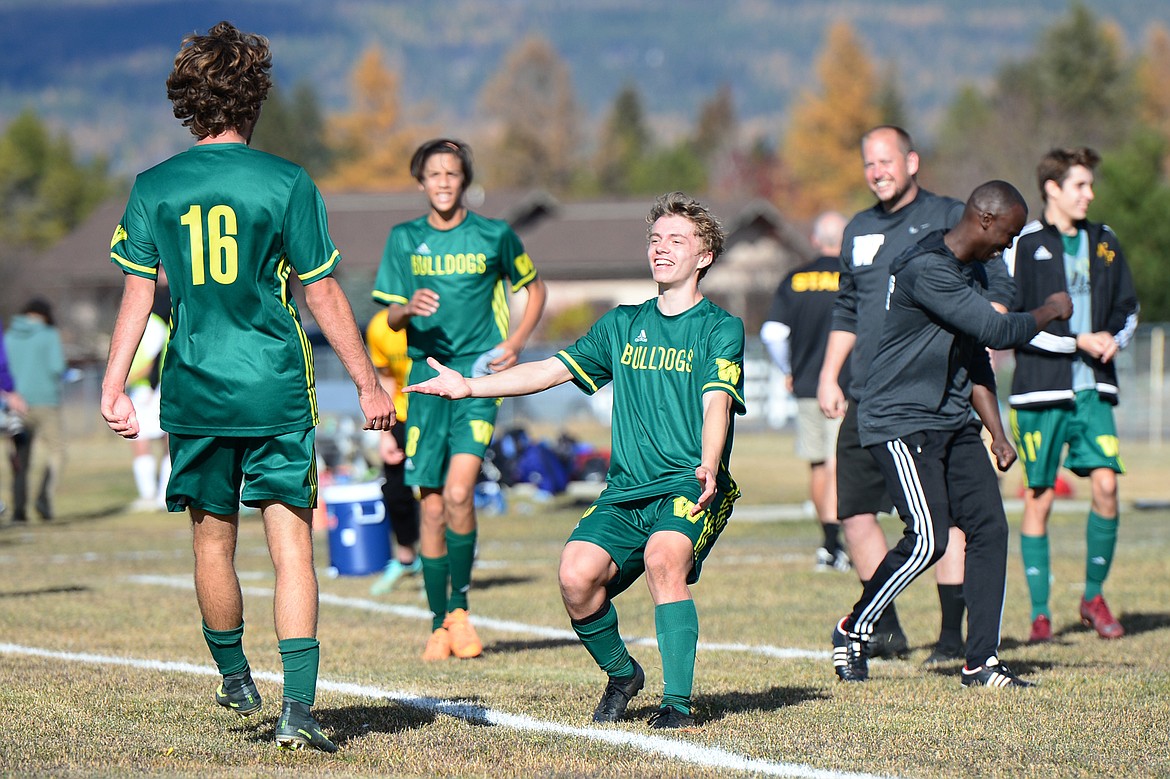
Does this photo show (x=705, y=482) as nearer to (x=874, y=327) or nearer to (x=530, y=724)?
(x=530, y=724)

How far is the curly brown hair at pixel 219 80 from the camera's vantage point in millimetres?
5055

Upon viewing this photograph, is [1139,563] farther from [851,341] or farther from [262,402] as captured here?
[262,402]

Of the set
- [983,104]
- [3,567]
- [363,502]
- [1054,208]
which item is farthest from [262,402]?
[983,104]

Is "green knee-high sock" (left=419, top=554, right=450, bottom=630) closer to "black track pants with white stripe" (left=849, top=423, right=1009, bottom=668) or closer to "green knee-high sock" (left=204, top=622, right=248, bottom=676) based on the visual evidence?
"black track pants with white stripe" (left=849, top=423, right=1009, bottom=668)

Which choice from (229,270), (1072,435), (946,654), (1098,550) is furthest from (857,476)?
(229,270)

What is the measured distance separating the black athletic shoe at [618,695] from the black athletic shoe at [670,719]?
6.3 inches

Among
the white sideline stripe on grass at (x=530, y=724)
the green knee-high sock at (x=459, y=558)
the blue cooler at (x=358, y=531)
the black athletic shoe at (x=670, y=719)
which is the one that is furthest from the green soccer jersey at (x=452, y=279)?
the blue cooler at (x=358, y=531)

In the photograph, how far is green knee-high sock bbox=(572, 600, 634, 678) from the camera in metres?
5.65

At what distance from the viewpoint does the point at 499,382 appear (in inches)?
226

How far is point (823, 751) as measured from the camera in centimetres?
520

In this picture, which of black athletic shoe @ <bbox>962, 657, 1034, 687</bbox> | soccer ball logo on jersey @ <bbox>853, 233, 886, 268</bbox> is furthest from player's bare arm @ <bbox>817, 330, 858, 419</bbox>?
black athletic shoe @ <bbox>962, 657, 1034, 687</bbox>

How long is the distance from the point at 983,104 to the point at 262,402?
89.1 meters

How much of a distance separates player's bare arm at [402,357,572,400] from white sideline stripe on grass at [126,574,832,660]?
8.27ft

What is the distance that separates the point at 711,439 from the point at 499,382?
813mm
